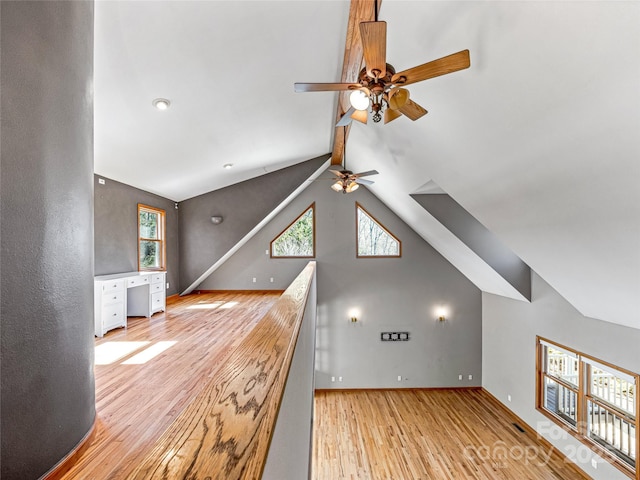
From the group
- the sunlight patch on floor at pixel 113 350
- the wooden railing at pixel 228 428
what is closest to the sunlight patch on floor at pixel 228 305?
the sunlight patch on floor at pixel 113 350

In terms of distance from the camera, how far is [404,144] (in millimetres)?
3988

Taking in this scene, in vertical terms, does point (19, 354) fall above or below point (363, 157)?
below

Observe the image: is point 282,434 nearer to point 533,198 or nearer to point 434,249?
point 533,198

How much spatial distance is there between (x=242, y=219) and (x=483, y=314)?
6.02 m

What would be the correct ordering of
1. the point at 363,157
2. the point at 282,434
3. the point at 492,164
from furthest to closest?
the point at 363,157 < the point at 492,164 < the point at 282,434

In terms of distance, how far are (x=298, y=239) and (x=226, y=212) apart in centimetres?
189

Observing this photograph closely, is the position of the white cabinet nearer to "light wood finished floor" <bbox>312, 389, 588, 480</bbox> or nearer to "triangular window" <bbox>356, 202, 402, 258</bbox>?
"light wood finished floor" <bbox>312, 389, 588, 480</bbox>

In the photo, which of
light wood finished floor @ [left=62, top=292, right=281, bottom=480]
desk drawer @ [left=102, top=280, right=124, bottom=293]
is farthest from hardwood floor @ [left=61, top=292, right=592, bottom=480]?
desk drawer @ [left=102, top=280, right=124, bottom=293]

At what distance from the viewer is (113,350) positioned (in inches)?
136

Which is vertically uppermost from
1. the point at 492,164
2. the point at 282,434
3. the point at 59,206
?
the point at 492,164

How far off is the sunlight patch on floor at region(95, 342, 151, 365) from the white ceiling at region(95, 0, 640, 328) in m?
2.27

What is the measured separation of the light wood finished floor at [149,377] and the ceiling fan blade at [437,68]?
1.98 metres

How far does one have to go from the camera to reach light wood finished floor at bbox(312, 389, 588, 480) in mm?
4891

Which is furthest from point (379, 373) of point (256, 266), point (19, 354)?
point (19, 354)
